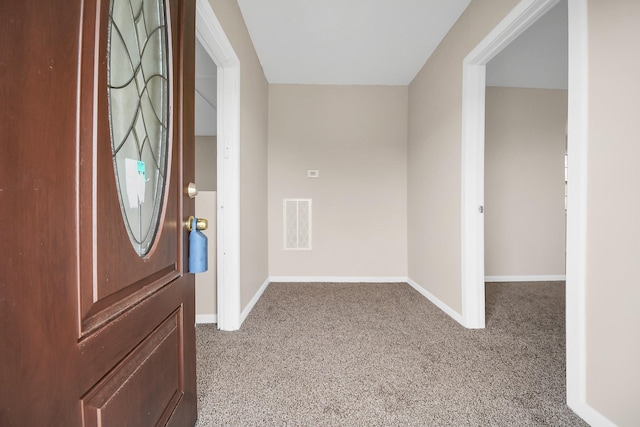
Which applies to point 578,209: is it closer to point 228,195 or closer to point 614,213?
point 614,213

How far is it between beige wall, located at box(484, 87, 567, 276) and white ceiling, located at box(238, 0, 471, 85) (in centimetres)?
148

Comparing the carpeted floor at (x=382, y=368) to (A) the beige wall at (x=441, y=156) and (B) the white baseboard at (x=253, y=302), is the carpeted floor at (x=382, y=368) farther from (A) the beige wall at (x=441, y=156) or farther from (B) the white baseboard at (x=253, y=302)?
(A) the beige wall at (x=441, y=156)

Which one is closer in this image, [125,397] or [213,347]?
[125,397]

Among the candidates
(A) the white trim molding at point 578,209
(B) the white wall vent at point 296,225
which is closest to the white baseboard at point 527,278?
(B) the white wall vent at point 296,225

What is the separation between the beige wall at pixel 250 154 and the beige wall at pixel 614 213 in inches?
75.9

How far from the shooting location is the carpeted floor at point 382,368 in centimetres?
125

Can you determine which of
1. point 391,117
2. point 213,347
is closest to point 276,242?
point 213,347

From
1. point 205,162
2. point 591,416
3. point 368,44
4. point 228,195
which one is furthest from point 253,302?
point 205,162

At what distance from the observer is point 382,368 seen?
1595mm

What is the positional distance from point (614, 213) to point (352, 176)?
2610 mm

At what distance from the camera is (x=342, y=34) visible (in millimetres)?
2537

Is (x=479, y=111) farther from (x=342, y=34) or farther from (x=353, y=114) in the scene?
(x=353, y=114)

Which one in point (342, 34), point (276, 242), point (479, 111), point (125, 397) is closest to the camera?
point (125, 397)

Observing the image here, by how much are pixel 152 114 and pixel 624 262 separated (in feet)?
5.69
